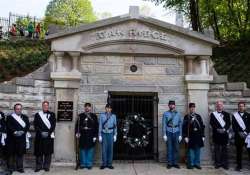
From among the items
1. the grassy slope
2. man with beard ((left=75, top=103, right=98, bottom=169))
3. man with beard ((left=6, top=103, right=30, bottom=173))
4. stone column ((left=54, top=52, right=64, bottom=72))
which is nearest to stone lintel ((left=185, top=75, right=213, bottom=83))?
man with beard ((left=75, top=103, right=98, bottom=169))

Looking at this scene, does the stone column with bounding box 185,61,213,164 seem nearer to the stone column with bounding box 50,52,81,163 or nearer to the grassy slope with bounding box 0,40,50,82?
the stone column with bounding box 50,52,81,163

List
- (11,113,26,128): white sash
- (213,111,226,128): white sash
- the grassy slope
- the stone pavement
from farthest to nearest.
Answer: the grassy slope
(213,111,226,128): white sash
(11,113,26,128): white sash
the stone pavement

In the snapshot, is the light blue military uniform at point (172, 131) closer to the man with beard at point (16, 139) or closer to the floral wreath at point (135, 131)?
the floral wreath at point (135, 131)

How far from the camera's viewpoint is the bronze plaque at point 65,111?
35.7 ft

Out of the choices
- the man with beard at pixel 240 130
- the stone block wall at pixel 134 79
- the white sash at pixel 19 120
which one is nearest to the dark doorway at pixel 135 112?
the stone block wall at pixel 134 79

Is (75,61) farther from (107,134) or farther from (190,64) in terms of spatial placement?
(190,64)

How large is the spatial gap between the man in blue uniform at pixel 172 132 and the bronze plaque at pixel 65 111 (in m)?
2.58

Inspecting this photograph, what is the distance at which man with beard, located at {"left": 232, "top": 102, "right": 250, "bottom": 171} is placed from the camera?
10452 millimetres

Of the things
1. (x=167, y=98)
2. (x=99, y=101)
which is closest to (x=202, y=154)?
(x=167, y=98)

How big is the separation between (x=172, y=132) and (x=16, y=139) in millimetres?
4093

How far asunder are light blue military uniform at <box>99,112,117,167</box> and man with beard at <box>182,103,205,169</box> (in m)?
1.95

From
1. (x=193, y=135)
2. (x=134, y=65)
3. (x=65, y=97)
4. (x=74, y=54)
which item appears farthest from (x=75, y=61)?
(x=193, y=135)

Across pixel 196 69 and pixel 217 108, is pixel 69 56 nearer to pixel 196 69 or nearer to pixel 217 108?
pixel 196 69

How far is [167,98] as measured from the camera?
37.3ft
